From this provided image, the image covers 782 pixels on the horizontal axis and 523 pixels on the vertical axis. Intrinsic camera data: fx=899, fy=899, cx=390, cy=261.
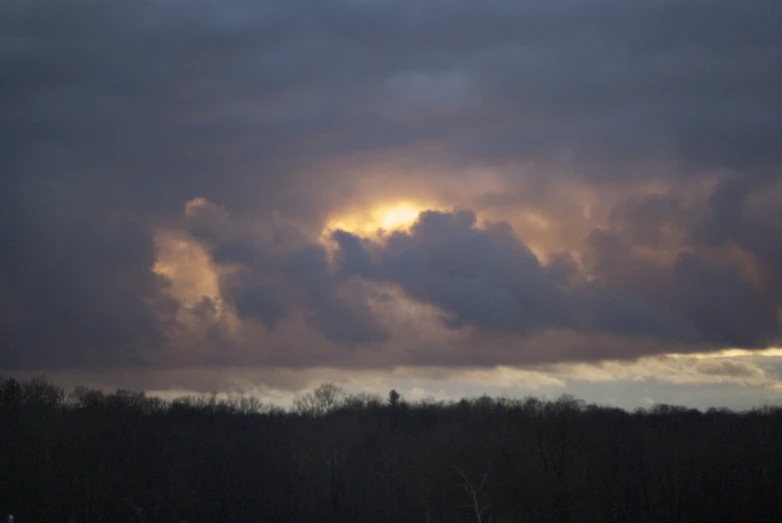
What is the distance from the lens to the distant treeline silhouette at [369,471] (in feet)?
288

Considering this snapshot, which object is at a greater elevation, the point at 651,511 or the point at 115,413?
the point at 115,413

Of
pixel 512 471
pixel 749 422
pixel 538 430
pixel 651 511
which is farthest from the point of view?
pixel 749 422

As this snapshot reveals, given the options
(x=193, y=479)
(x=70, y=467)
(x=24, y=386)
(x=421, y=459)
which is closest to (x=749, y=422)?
(x=421, y=459)

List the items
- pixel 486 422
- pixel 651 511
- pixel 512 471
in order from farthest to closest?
1. pixel 486 422
2. pixel 651 511
3. pixel 512 471

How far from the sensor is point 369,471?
103812 mm

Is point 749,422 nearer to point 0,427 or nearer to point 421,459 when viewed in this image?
point 421,459

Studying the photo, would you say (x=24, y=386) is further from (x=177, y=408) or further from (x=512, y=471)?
(x=512, y=471)

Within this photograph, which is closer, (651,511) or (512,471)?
(512,471)

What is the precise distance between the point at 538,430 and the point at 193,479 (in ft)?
126

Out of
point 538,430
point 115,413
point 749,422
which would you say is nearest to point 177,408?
point 115,413

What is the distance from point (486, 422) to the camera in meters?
120

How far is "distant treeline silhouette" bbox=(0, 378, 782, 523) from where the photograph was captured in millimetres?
87688

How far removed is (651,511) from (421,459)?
2531cm

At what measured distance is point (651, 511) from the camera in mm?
94750
